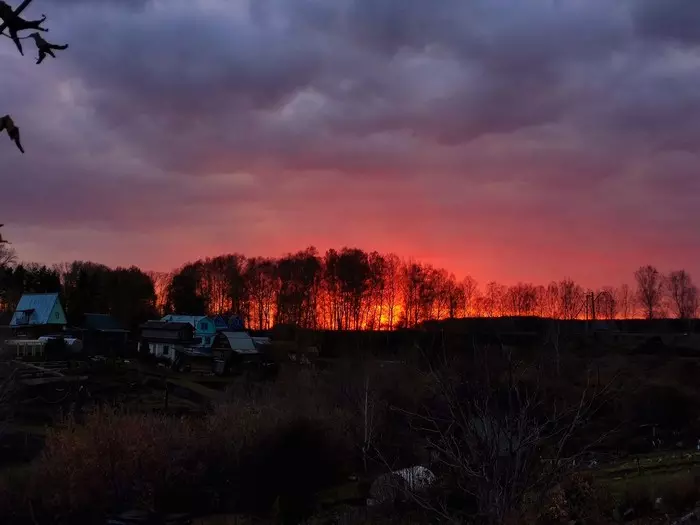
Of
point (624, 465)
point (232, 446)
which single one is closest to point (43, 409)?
point (232, 446)

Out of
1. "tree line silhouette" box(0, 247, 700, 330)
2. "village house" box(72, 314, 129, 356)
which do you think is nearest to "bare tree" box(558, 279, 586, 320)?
"tree line silhouette" box(0, 247, 700, 330)

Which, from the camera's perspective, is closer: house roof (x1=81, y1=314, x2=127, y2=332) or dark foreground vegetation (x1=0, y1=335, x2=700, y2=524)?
dark foreground vegetation (x1=0, y1=335, x2=700, y2=524)

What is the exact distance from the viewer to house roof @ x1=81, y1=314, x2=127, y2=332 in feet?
259

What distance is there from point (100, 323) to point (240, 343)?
66.9 ft

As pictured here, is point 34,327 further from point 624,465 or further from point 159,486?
point 624,465

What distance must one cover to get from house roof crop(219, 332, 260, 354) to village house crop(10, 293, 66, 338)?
18.6 m

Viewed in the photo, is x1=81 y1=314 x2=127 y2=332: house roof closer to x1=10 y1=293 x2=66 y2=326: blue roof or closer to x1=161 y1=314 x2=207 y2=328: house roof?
x1=10 y1=293 x2=66 y2=326: blue roof

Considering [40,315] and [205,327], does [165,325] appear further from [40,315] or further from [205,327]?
[40,315]

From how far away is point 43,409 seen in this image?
1720 inches

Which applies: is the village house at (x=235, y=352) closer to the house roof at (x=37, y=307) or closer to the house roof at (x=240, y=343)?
the house roof at (x=240, y=343)

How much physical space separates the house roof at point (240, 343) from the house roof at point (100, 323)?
56.7 feet

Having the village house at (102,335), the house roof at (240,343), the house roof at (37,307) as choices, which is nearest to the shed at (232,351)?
the house roof at (240,343)

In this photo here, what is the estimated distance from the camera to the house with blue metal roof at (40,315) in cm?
7425

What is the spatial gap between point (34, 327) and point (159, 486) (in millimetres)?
55290
